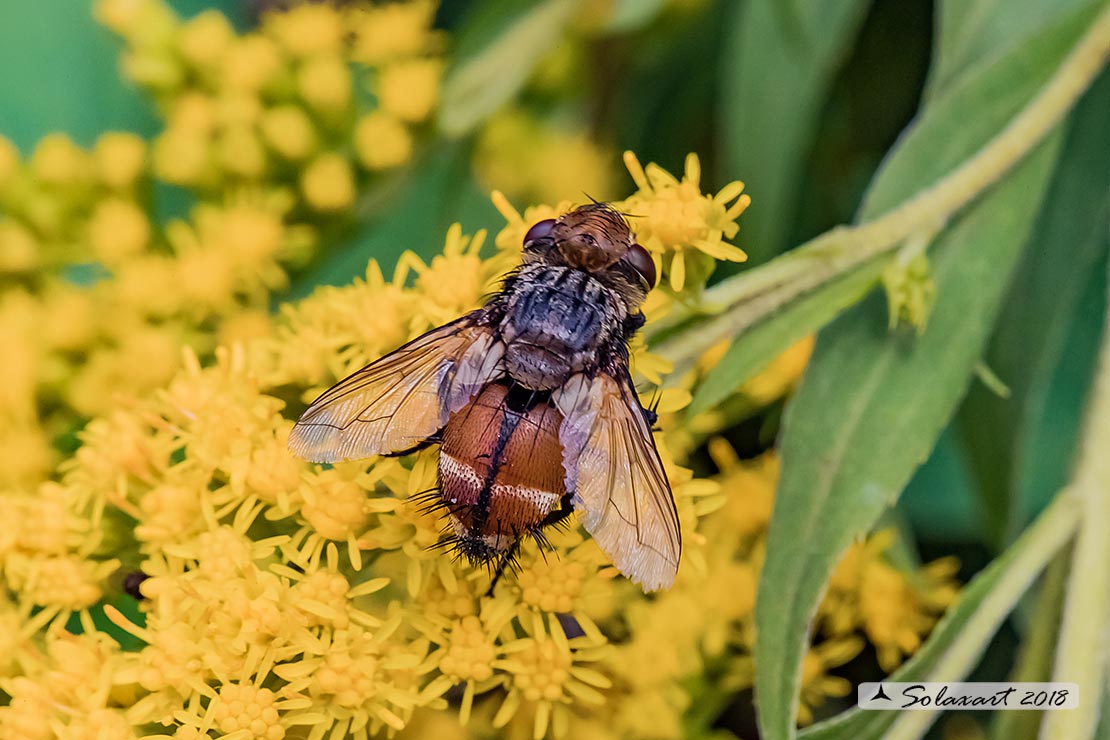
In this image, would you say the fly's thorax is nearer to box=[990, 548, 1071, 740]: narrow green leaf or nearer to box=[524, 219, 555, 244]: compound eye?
box=[524, 219, 555, 244]: compound eye

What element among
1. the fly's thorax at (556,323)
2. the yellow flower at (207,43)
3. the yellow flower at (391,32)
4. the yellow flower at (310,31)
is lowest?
the fly's thorax at (556,323)

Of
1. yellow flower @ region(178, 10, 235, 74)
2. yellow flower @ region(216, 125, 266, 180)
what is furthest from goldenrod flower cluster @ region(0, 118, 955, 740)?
yellow flower @ region(178, 10, 235, 74)

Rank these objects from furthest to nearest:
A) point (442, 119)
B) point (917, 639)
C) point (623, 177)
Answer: point (623, 177), point (442, 119), point (917, 639)

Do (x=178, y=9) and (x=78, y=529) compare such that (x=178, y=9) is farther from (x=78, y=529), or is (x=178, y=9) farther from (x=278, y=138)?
(x=78, y=529)

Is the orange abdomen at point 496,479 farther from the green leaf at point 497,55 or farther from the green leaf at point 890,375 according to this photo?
the green leaf at point 497,55

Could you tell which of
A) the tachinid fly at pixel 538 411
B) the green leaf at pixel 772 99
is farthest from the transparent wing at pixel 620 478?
the green leaf at pixel 772 99

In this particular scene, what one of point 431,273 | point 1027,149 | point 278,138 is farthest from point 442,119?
point 1027,149
